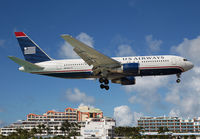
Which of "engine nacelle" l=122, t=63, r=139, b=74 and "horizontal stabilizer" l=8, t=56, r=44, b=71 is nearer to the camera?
"engine nacelle" l=122, t=63, r=139, b=74

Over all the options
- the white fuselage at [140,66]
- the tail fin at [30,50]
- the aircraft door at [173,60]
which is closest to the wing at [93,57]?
the white fuselage at [140,66]

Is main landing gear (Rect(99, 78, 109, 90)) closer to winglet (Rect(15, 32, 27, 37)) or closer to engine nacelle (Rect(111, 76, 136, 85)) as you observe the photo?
engine nacelle (Rect(111, 76, 136, 85))

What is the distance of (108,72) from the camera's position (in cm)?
4694

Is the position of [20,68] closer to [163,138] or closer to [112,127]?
[112,127]

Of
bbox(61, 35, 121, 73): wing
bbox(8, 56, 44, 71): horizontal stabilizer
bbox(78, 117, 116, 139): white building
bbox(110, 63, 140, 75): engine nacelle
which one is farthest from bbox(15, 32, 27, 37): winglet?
→ bbox(78, 117, 116, 139): white building

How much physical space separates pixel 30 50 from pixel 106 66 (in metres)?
17.2

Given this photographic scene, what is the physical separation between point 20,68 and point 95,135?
3521 inches

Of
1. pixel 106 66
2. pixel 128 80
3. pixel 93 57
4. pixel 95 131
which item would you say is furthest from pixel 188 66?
pixel 95 131

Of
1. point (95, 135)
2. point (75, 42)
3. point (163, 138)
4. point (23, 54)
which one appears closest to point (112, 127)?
Answer: point (95, 135)

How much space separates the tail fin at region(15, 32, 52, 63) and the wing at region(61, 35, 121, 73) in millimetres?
11279

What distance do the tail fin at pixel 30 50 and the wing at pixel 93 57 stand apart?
1128cm

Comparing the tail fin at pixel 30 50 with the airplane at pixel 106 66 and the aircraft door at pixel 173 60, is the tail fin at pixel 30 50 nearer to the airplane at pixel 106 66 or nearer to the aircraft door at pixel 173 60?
the airplane at pixel 106 66

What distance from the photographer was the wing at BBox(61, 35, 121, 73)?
39.8m

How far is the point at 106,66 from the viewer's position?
4544cm
